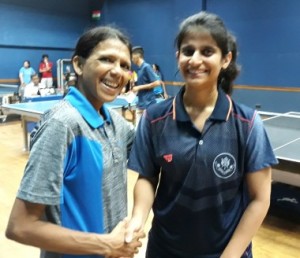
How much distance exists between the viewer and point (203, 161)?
3.77ft

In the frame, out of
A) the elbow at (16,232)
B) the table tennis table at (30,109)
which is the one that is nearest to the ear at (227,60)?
the elbow at (16,232)

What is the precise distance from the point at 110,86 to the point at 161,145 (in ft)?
0.86

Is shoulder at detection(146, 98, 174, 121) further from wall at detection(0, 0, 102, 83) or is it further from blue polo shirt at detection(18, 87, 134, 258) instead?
wall at detection(0, 0, 102, 83)

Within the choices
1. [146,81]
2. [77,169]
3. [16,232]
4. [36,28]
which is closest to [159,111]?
[77,169]

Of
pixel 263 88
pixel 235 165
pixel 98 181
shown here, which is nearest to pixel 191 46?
pixel 235 165

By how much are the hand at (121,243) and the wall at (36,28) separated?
11568 millimetres

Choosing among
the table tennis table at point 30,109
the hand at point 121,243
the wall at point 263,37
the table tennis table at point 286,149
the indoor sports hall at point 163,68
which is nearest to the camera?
the hand at point 121,243

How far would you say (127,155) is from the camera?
1311 millimetres

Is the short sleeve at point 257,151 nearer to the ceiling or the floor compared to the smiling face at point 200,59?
nearer to the floor

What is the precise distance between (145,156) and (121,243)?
12.0 inches

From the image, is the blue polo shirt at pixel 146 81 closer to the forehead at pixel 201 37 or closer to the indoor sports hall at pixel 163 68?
the indoor sports hall at pixel 163 68

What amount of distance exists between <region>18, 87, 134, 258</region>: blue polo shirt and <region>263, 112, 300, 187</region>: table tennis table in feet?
6.11

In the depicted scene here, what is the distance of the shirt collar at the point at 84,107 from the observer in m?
1.09

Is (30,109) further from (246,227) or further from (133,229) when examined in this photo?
(246,227)
